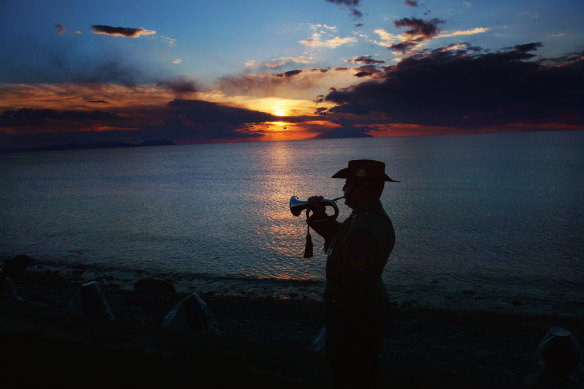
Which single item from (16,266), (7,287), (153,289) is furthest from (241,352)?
(7,287)

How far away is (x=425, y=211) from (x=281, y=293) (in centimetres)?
2046

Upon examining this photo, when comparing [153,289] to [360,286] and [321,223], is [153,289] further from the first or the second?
[360,286]

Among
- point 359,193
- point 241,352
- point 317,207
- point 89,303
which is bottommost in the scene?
point 89,303

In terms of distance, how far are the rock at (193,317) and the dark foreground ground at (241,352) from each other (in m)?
0.51

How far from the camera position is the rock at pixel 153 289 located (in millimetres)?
12559

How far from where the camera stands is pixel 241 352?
585 centimetres

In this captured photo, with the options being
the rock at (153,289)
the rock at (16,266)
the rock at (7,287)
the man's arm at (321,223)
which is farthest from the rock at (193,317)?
the rock at (7,287)

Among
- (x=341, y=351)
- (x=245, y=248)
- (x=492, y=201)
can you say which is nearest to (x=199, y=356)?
(x=341, y=351)

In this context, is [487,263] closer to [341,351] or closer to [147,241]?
[341,351]

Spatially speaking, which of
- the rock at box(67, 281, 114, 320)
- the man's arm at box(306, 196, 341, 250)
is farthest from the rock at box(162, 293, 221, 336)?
the man's arm at box(306, 196, 341, 250)

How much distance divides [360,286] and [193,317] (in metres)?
5.64

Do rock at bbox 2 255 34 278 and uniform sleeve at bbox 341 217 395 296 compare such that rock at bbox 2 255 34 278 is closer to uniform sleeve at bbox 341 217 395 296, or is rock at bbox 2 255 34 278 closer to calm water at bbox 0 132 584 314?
calm water at bbox 0 132 584 314

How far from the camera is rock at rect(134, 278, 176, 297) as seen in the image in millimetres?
12559

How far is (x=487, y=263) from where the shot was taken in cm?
1650
